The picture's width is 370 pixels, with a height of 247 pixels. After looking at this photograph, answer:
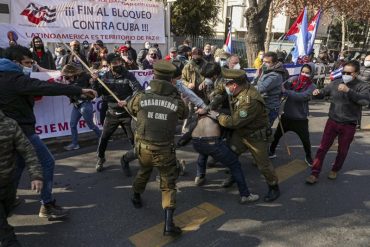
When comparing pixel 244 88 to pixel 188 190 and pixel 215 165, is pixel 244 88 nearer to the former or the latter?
pixel 188 190

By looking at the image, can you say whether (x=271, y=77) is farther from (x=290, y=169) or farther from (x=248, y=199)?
(x=248, y=199)

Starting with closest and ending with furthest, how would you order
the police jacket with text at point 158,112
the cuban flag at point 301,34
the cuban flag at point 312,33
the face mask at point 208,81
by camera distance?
the police jacket with text at point 158,112, the face mask at point 208,81, the cuban flag at point 301,34, the cuban flag at point 312,33

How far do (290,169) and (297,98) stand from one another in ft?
3.91

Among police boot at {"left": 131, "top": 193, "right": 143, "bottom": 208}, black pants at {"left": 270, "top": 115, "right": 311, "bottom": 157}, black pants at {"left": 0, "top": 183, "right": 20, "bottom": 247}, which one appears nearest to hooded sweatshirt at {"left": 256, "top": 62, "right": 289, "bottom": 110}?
black pants at {"left": 270, "top": 115, "right": 311, "bottom": 157}

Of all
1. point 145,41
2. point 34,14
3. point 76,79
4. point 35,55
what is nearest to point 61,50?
point 34,14

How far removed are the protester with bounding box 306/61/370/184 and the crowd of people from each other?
1cm

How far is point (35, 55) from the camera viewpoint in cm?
790

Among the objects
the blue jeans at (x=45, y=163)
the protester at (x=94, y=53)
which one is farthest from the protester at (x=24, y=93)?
the protester at (x=94, y=53)

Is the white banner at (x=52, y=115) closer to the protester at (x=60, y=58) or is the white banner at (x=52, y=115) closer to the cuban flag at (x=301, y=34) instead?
the protester at (x=60, y=58)

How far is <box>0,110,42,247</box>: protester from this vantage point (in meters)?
2.63

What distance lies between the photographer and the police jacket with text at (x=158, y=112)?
11.0 ft

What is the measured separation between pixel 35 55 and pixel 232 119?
5828 mm

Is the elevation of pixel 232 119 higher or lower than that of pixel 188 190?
higher

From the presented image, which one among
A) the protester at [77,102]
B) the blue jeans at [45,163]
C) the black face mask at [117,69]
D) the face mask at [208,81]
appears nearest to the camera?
the blue jeans at [45,163]
